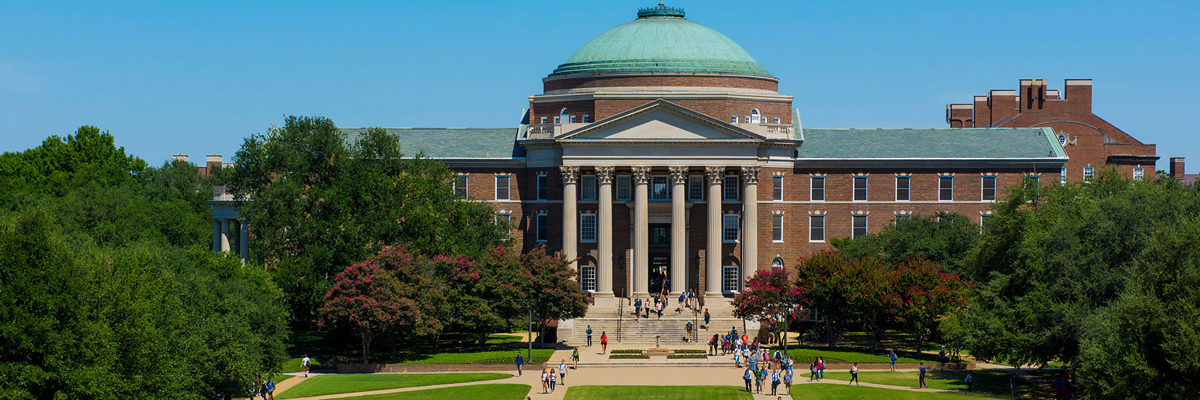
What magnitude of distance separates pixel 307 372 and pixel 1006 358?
33.6 meters

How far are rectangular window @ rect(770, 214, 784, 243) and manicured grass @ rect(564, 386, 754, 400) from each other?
111 feet

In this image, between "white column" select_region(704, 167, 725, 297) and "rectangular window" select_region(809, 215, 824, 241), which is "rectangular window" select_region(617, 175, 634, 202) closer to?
"white column" select_region(704, 167, 725, 297)

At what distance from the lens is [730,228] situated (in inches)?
4343

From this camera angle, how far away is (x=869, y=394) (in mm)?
74000

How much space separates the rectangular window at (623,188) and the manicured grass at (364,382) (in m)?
30.5

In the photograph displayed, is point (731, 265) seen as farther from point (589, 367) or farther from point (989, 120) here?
point (989, 120)

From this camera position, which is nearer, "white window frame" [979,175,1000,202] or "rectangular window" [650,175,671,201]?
"rectangular window" [650,175,671,201]

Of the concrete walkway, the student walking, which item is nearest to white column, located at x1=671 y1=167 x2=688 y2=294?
the concrete walkway

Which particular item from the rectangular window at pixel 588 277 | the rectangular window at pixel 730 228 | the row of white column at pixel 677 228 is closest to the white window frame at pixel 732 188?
the rectangular window at pixel 730 228

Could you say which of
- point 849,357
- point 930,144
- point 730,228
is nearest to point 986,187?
point 930,144

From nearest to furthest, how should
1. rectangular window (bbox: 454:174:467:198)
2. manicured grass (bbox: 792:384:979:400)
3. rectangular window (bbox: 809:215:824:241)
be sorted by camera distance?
manicured grass (bbox: 792:384:979:400) < rectangular window (bbox: 809:215:824:241) < rectangular window (bbox: 454:174:467:198)

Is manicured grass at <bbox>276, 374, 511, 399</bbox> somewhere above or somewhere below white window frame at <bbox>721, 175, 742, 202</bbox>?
below

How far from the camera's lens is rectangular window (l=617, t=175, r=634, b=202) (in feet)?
364

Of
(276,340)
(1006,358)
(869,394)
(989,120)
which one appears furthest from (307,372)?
(989,120)
